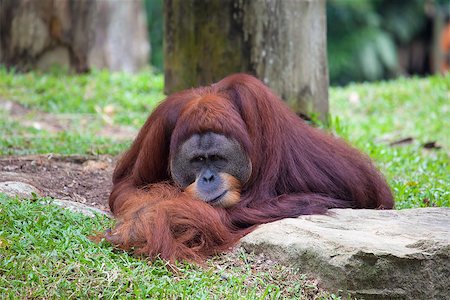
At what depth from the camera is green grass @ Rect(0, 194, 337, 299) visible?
315 cm

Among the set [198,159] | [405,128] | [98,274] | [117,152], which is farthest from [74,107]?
[98,274]

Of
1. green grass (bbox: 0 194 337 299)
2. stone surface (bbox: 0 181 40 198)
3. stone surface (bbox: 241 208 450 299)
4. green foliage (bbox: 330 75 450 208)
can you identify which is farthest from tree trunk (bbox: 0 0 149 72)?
stone surface (bbox: 241 208 450 299)

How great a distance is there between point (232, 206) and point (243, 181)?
0.17 m

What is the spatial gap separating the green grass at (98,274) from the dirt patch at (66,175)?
0.77 meters

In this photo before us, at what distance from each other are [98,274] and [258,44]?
2968 millimetres

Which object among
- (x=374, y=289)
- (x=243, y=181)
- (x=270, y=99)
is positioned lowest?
(x=374, y=289)

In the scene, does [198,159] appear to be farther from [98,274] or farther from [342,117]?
[342,117]

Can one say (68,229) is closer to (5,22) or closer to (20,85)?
(20,85)

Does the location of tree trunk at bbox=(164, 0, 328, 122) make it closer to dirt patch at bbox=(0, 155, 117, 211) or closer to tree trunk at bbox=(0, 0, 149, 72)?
dirt patch at bbox=(0, 155, 117, 211)

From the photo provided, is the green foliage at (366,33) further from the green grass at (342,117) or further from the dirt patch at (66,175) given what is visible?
the dirt patch at (66,175)

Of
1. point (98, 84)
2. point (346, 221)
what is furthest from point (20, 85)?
point (346, 221)

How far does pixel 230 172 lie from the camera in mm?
3961

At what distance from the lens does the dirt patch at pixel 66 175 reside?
14.6 ft

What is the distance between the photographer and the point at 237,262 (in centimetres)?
352
